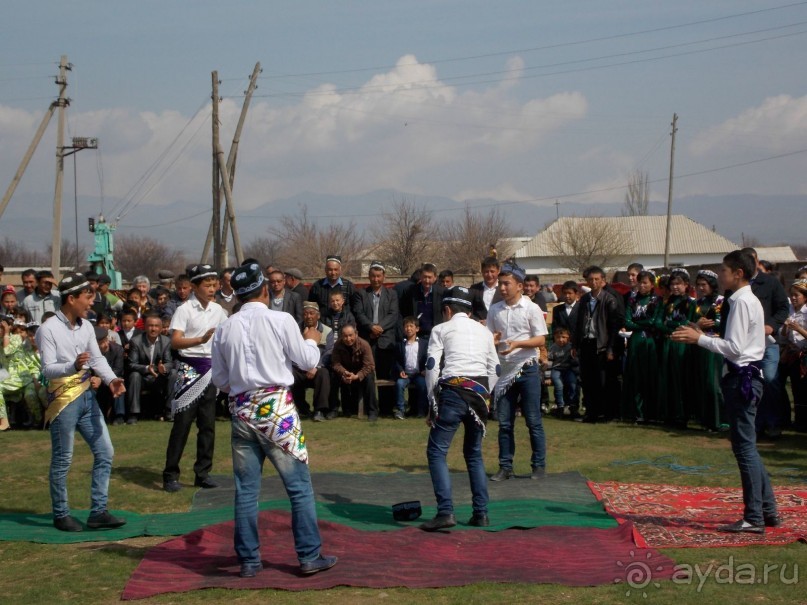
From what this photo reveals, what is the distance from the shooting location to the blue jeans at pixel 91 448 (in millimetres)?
7289

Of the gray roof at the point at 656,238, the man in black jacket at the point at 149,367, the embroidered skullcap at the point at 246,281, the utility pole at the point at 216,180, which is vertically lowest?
the man in black jacket at the point at 149,367

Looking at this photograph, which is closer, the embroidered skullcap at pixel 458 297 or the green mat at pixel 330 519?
the green mat at pixel 330 519

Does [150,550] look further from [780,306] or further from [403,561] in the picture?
[780,306]

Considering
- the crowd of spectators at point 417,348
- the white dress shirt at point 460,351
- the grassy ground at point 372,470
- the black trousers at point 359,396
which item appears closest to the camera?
the grassy ground at point 372,470

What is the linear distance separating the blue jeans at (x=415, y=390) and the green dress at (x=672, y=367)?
349 cm

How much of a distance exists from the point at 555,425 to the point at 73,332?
7286 millimetres

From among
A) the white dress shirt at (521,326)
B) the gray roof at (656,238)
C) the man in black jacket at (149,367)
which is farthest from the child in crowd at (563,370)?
the gray roof at (656,238)

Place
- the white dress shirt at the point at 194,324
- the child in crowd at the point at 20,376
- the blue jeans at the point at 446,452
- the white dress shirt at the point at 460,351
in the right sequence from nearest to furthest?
1. the blue jeans at the point at 446,452
2. the white dress shirt at the point at 460,351
3. the white dress shirt at the point at 194,324
4. the child in crowd at the point at 20,376

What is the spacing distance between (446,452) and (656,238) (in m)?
77.8

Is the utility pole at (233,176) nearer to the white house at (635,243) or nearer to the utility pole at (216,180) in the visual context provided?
the utility pole at (216,180)

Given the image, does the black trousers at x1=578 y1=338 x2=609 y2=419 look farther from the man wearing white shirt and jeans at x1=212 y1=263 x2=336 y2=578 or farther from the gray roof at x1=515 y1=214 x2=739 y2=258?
the gray roof at x1=515 y1=214 x2=739 y2=258

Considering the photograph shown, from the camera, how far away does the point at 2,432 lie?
1281 centimetres

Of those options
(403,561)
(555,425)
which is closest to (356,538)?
(403,561)

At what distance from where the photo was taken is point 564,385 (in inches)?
546
